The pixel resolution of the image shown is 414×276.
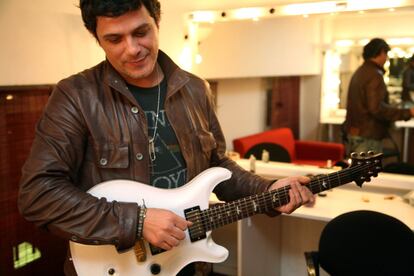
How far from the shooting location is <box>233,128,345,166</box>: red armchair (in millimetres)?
3463

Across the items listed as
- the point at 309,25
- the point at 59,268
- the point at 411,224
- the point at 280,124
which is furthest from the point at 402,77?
the point at 59,268

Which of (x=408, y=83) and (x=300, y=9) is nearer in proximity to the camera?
(x=300, y=9)

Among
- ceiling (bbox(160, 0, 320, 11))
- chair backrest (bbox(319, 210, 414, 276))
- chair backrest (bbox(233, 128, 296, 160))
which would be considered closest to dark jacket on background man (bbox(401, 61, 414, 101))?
chair backrest (bbox(233, 128, 296, 160))

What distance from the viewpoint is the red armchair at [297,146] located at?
→ 3.46 metres

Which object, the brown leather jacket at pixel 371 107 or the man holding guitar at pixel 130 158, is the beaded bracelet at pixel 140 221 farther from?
the brown leather jacket at pixel 371 107

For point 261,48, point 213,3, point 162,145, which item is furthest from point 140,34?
point 261,48

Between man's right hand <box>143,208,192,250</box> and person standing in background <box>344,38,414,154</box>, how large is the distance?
2095mm

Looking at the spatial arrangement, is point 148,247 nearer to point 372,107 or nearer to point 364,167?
point 364,167

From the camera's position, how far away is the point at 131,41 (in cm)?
109

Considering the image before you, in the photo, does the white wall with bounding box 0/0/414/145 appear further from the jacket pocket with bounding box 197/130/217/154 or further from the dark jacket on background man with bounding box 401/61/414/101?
the jacket pocket with bounding box 197/130/217/154

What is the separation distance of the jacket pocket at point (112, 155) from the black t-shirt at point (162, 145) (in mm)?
79

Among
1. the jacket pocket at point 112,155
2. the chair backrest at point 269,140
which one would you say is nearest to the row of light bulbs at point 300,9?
the chair backrest at point 269,140

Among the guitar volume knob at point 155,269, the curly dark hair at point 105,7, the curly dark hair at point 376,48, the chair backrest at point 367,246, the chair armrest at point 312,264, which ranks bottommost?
the chair armrest at point 312,264

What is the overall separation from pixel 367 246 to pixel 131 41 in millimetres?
1247
